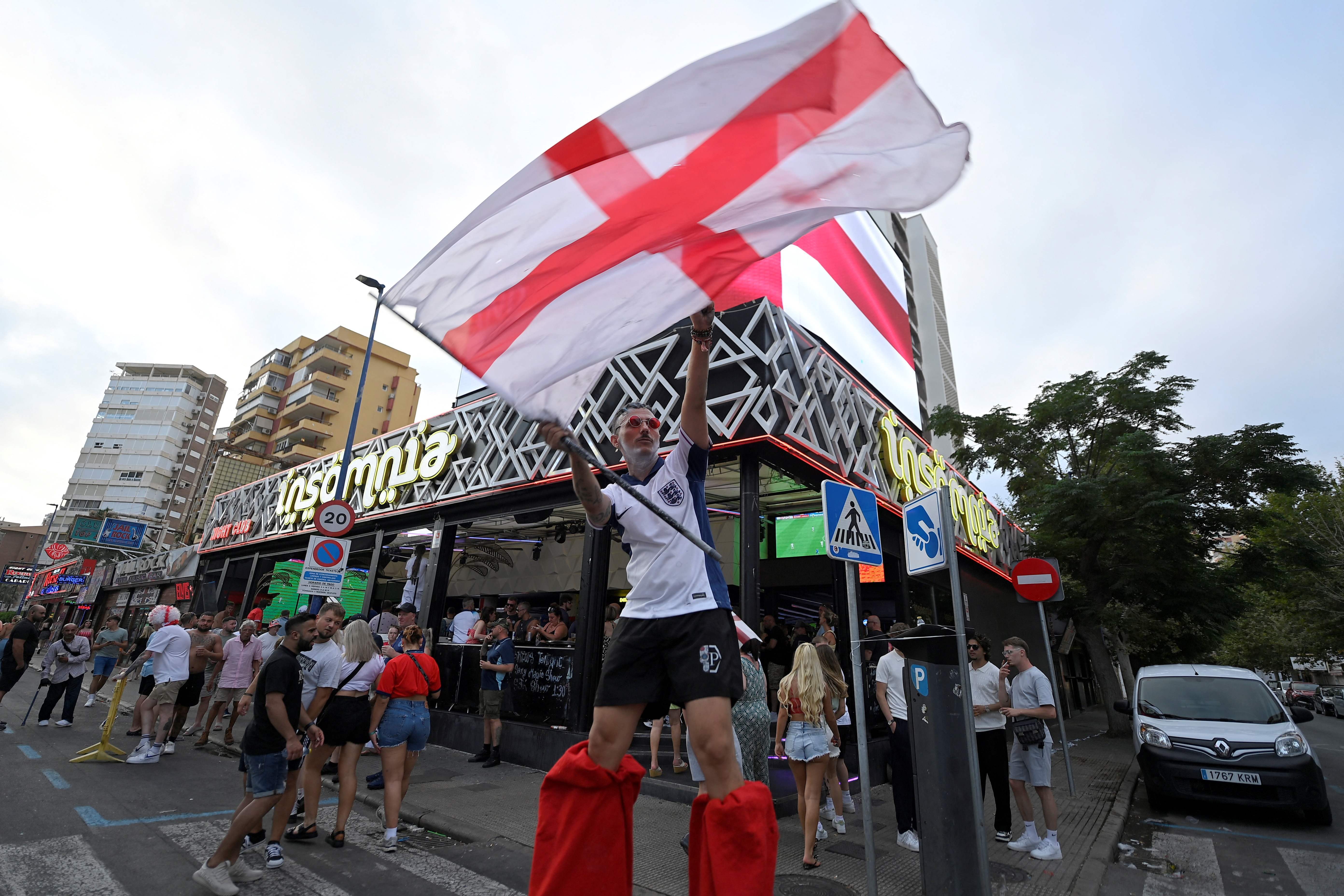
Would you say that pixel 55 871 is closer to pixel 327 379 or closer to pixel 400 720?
pixel 400 720

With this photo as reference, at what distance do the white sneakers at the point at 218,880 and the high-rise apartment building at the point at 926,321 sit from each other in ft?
132

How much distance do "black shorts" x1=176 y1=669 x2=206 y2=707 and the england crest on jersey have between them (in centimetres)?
Result: 1032

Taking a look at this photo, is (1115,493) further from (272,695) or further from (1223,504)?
(272,695)

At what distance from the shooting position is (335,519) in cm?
1194

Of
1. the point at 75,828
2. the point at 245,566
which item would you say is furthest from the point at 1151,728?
the point at 245,566

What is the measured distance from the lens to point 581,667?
9.50 m

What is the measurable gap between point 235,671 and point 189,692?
676 millimetres

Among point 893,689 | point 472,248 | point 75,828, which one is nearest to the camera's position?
point 472,248

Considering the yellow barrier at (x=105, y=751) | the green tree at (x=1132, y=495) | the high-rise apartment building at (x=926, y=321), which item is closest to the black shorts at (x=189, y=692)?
the yellow barrier at (x=105, y=751)

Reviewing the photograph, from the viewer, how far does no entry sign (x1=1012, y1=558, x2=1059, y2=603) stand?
966cm

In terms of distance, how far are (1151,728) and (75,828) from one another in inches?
434

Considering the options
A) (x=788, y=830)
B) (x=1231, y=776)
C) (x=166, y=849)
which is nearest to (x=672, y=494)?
(x=166, y=849)

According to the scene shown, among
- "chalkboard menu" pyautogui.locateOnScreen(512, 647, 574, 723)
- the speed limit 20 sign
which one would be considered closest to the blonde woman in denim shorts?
"chalkboard menu" pyautogui.locateOnScreen(512, 647, 574, 723)

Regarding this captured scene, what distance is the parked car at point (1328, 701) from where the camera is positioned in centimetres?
3656
